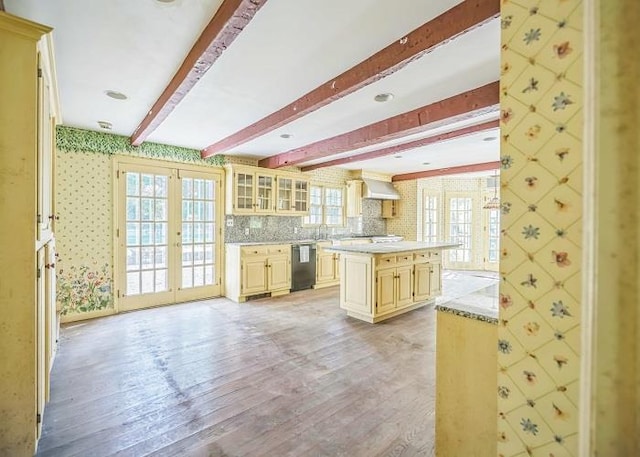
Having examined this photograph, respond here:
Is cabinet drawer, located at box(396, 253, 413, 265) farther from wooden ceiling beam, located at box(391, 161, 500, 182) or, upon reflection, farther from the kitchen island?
wooden ceiling beam, located at box(391, 161, 500, 182)

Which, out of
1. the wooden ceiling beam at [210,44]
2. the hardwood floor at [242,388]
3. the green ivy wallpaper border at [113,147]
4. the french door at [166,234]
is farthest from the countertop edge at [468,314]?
the green ivy wallpaper border at [113,147]

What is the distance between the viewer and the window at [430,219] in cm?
801

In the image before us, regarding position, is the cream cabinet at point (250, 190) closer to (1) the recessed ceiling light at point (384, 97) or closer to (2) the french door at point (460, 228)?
(1) the recessed ceiling light at point (384, 97)

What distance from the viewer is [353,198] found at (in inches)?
279

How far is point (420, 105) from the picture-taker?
3162mm

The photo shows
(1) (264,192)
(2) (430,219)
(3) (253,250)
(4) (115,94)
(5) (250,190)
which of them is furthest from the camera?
(2) (430,219)

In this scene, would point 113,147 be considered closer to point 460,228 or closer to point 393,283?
point 393,283

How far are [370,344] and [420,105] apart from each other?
247cm

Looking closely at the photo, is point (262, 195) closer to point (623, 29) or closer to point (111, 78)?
point (111, 78)

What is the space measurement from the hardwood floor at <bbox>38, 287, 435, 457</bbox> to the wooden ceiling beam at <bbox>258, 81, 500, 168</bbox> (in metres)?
2.26

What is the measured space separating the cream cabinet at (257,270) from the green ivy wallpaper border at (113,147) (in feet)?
5.16

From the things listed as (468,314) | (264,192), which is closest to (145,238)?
(264,192)


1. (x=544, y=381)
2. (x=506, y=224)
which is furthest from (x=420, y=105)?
(x=544, y=381)

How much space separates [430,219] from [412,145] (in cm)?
400
